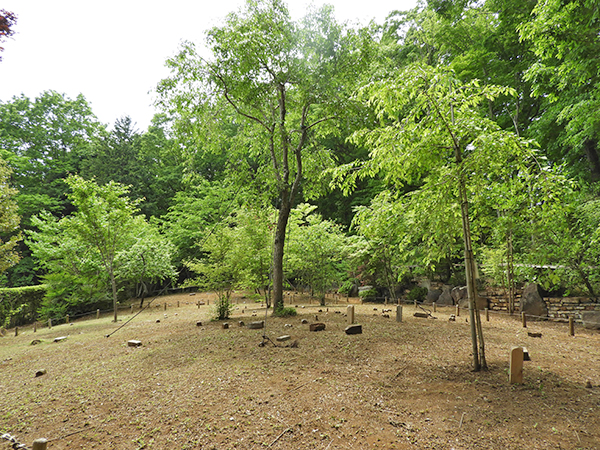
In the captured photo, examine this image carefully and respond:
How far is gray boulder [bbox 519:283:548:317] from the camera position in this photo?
370 inches

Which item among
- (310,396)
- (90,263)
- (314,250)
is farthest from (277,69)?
(90,263)

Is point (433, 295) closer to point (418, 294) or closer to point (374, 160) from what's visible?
point (418, 294)

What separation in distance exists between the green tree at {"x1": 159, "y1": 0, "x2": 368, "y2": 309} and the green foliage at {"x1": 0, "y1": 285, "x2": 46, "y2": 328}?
12948 millimetres

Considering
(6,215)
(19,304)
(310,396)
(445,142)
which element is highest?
(445,142)

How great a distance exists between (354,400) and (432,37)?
1935 cm

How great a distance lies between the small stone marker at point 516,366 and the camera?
382 centimetres

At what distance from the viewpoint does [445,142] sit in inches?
169

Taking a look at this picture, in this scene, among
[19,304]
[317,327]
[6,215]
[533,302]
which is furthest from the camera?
[19,304]

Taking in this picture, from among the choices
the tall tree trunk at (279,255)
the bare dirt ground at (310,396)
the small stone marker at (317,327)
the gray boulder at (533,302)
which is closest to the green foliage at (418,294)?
the gray boulder at (533,302)

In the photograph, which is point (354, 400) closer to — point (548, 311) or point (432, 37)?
point (548, 311)

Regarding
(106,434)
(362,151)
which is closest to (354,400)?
(106,434)

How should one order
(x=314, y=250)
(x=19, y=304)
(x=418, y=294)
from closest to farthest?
(x=314, y=250) < (x=19, y=304) < (x=418, y=294)

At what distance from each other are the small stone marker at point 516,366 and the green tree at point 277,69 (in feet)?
20.9

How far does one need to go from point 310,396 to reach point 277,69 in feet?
29.5
